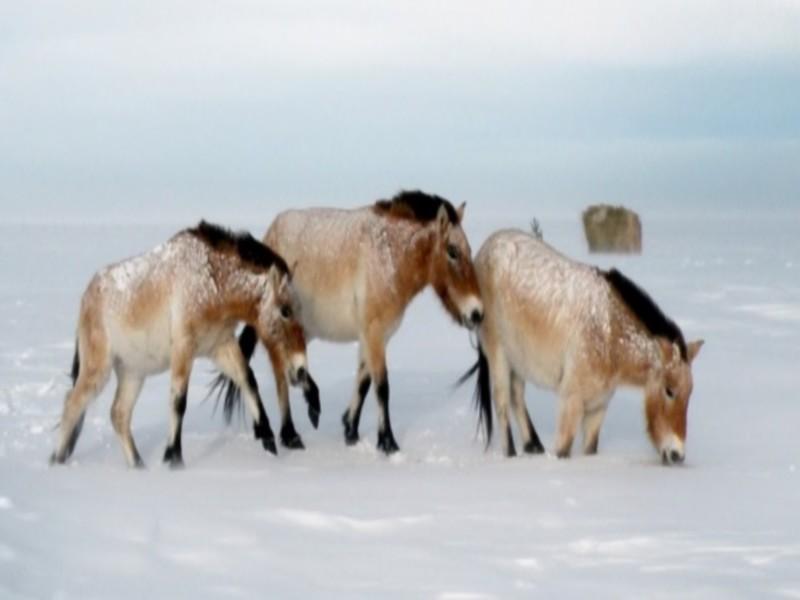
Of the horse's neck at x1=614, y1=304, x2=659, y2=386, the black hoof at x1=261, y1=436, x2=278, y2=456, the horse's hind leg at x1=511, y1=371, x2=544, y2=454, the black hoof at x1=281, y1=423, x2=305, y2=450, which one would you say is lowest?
the black hoof at x1=281, y1=423, x2=305, y2=450

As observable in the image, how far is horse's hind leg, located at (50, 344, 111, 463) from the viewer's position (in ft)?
26.5

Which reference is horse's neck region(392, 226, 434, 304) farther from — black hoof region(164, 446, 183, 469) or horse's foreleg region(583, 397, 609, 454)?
black hoof region(164, 446, 183, 469)

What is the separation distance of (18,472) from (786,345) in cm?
939

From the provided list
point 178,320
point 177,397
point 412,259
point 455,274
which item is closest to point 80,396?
point 177,397

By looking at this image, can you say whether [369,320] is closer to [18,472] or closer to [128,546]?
[18,472]

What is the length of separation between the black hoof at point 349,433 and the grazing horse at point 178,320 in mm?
983

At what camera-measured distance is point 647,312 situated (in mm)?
8078

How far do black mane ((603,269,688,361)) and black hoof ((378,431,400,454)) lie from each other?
1.88m

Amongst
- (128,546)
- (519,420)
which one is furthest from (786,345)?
(128,546)

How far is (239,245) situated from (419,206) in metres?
1.36

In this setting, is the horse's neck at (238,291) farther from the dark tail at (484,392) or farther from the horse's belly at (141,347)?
the dark tail at (484,392)

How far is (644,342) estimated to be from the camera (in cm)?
800

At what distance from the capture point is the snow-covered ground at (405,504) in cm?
513

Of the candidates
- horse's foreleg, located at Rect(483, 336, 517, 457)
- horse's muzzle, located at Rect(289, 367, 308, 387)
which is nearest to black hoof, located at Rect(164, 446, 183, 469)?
horse's muzzle, located at Rect(289, 367, 308, 387)
